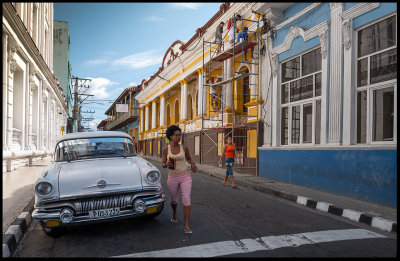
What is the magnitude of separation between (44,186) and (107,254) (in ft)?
4.55

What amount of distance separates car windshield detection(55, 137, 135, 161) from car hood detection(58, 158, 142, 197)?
0.57 m

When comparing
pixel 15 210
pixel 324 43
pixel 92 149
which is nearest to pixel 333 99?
pixel 324 43

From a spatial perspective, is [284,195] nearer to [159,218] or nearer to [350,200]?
[350,200]

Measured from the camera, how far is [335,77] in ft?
27.1

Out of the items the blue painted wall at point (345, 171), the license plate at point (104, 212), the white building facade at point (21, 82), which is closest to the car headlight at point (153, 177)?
the license plate at point (104, 212)

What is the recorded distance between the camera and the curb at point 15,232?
3.94 metres

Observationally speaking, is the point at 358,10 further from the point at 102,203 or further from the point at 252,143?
the point at 102,203

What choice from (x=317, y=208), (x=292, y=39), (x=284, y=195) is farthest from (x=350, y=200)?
(x=292, y=39)

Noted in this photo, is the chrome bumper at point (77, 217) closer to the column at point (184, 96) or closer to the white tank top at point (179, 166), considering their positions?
Result: the white tank top at point (179, 166)

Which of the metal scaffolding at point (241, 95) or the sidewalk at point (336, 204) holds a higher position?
the metal scaffolding at point (241, 95)

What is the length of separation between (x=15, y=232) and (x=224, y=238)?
9.63 ft

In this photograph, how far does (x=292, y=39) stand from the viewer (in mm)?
10164

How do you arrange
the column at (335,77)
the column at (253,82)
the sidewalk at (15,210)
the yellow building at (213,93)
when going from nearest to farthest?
1. the sidewalk at (15,210)
2. the column at (335,77)
3. the column at (253,82)
4. the yellow building at (213,93)

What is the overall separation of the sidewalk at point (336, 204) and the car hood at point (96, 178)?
407 centimetres
